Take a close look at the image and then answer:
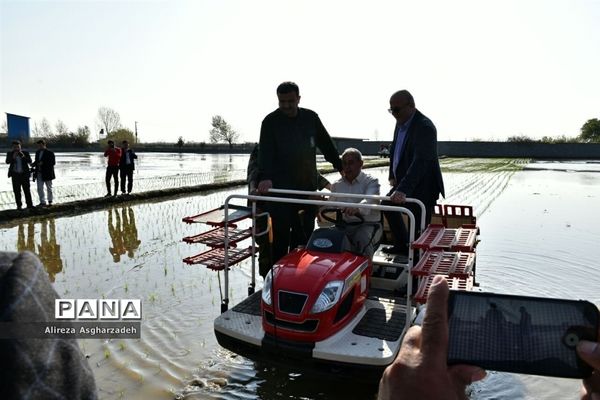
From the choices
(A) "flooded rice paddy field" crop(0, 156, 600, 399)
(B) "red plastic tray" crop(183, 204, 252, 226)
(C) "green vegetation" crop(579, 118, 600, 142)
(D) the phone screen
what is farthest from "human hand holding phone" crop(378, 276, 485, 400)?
(C) "green vegetation" crop(579, 118, 600, 142)

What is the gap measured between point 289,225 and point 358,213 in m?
0.91

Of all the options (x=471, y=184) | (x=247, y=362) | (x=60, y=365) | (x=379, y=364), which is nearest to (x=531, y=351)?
(x=60, y=365)

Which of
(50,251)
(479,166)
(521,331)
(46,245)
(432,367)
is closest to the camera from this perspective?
(432,367)

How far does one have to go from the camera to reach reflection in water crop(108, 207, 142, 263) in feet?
30.7

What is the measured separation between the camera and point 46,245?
9680 mm

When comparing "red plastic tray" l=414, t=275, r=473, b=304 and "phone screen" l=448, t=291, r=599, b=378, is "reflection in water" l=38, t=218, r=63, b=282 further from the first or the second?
"phone screen" l=448, t=291, r=599, b=378

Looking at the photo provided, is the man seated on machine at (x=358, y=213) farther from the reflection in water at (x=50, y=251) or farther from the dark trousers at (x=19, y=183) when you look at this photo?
the dark trousers at (x=19, y=183)

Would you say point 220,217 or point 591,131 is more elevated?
point 591,131

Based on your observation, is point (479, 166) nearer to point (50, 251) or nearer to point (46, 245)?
point (46, 245)

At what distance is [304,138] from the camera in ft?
19.8

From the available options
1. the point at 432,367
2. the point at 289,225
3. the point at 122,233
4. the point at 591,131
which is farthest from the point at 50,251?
the point at 591,131

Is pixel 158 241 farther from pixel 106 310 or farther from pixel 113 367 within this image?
pixel 113 367

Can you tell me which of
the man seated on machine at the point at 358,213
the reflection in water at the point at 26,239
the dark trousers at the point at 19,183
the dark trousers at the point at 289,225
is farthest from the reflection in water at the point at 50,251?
the man seated on machine at the point at 358,213

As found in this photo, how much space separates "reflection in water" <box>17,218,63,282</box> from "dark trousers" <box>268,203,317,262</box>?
373 cm
